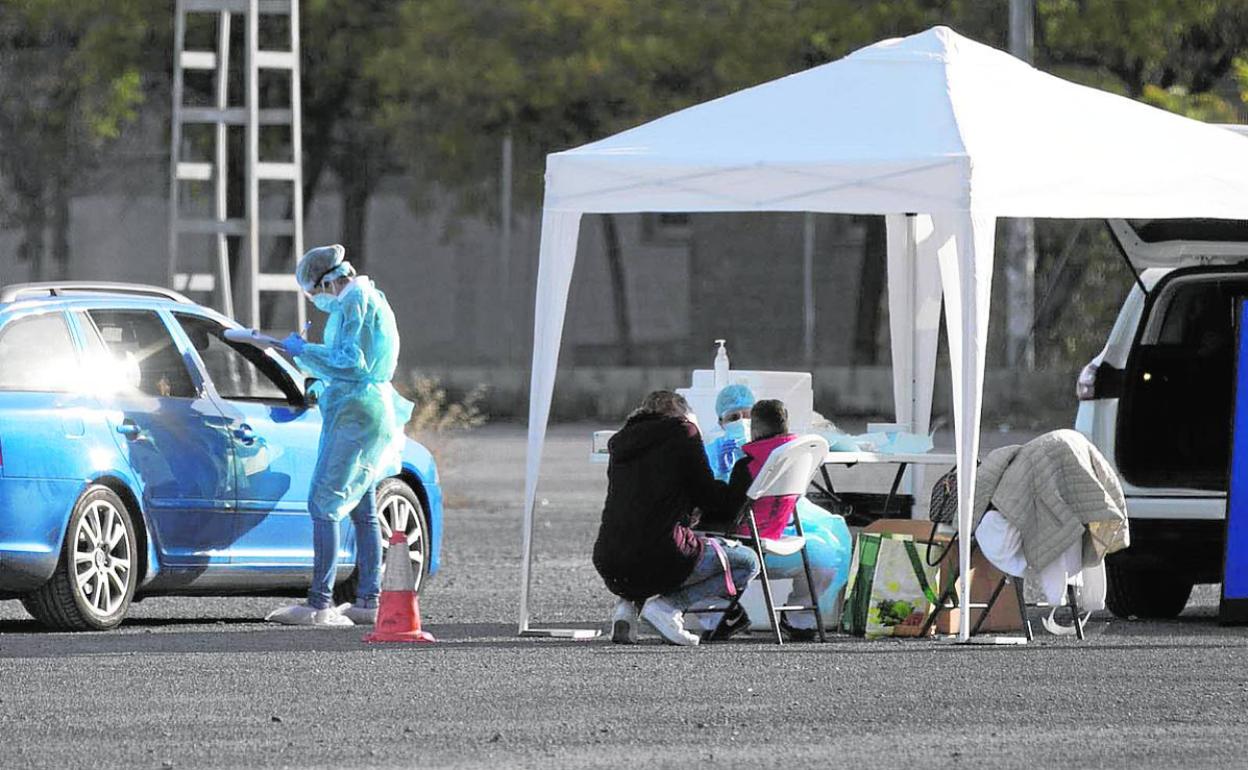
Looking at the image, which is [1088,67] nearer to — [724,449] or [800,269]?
[800,269]

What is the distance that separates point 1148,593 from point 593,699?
5294mm

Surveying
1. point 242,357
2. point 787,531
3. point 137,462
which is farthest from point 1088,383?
point 137,462

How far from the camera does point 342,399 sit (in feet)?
44.3

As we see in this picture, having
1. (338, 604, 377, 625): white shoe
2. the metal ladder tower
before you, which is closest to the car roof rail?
(338, 604, 377, 625): white shoe

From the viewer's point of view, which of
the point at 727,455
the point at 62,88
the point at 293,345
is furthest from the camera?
the point at 62,88

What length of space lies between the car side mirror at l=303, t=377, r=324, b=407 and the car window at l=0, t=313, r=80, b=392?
Answer: 1.44 meters

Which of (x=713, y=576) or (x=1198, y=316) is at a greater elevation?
(x=1198, y=316)

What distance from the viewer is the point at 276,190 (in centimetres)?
4225

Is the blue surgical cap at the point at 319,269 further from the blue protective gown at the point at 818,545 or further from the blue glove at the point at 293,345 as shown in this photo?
the blue protective gown at the point at 818,545

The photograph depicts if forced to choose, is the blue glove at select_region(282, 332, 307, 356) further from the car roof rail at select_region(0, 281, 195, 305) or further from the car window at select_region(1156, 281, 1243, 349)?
the car window at select_region(1156, 281, 1243, 349)

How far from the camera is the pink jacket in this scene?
12.6 metres

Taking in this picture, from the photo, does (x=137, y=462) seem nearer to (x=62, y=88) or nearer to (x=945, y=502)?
(x=945, y=502)

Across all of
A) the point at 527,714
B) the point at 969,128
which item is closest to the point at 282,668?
the point at 527,714

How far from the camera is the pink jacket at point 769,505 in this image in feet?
41.3
